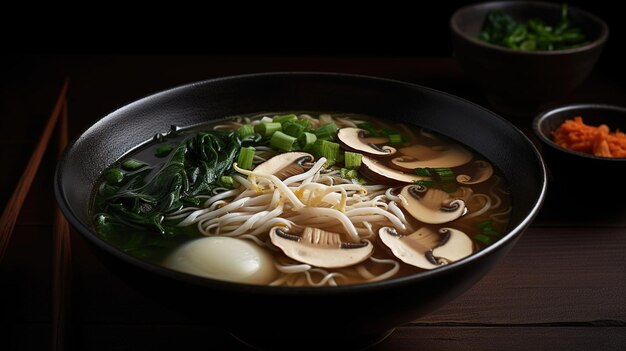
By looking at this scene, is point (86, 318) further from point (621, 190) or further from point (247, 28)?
point (247, 28)

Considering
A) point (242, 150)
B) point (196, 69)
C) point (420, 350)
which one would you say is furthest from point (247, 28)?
point (420, 350)

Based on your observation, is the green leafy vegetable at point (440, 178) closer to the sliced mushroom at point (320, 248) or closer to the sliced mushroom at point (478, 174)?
the sliced mushroom at point (478, 174)

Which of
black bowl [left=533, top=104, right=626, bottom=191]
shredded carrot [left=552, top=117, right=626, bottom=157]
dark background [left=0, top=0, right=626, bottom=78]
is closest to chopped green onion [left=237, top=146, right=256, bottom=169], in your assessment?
black bowl [left=533, top=104, right=626, bottom=191]

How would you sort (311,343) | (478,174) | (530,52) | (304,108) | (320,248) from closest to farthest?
(311,343), (320,248), (478,174), (304,108), (530,52)

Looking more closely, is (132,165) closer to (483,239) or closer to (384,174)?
(384,174)

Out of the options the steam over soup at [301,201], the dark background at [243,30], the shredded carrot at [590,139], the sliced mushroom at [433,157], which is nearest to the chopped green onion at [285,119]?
the steam over soup at [301,201]

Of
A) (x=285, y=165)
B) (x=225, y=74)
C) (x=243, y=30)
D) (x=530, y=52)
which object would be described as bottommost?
(x=243, y=30)

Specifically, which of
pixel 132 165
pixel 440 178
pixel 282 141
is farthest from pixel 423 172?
pixel 132 165
